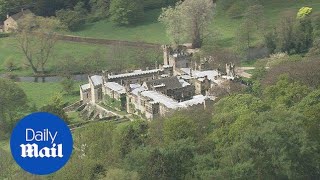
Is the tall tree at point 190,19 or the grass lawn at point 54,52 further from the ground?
the tall tree at point 190,19

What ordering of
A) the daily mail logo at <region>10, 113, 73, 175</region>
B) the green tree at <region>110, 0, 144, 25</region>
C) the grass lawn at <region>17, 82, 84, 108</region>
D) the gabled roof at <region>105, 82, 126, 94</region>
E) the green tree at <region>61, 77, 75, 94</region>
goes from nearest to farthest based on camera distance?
the daily mail logo at <region>10, 113, 73, 175</region> < the gabled roof at <region>105, 82, 126, 94</region> < the grass lawn at <region>17, 82, 84, 108</region> < the green tree at <region>61, 77, 75, 94</region> < the green tree at <region>110, 0, 144, 25</region>

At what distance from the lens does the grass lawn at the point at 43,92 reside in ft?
259

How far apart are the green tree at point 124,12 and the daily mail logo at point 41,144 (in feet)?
308

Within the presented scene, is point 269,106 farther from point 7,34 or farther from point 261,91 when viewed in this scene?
point 7,34

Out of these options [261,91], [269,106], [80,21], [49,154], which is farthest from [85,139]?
[80,21]

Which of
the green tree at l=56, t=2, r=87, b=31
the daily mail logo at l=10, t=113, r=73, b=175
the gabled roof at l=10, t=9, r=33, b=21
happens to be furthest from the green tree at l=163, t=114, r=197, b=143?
the gabled roof at l=10, t=9, r=33, b=21

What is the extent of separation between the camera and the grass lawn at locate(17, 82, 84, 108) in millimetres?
78938

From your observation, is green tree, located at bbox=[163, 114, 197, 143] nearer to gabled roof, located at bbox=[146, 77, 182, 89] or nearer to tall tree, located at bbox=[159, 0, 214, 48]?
gabled roof, located at bbox=[146, 77, 182, 89]

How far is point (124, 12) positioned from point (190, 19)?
16254mm

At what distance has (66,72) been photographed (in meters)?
89.4

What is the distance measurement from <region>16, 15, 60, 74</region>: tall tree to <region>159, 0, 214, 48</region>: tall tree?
16321 mm

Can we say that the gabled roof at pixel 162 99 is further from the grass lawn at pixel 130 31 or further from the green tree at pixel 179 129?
the grass lawn at pixel 130 31

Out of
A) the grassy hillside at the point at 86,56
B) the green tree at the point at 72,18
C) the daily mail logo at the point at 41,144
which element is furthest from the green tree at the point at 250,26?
the daily mail logo at the point at 41,144

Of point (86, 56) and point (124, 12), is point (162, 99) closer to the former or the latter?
point (86, 56)
